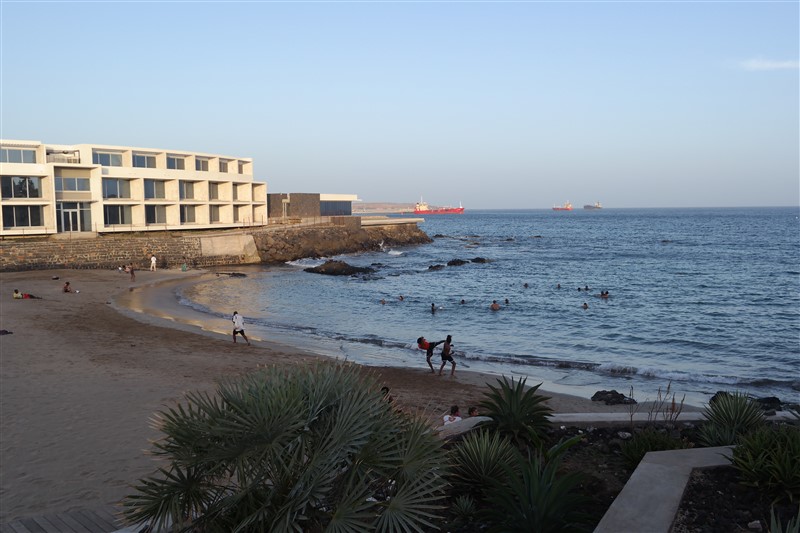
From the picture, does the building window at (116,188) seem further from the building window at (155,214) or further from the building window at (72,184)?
the building window at (155,214)

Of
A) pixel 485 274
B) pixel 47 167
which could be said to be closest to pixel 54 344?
pixel 47 167

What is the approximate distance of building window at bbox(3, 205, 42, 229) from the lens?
44062 mm

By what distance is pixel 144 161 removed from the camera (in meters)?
55.3

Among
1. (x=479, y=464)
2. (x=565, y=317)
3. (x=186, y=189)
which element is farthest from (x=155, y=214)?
(x=479, y=464)

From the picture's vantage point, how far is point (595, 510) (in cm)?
564

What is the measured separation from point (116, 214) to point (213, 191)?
1174cm

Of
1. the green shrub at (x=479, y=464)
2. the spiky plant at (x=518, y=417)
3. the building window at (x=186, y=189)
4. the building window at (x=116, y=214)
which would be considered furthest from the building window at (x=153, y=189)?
the green shrub at (x=479, y=464)

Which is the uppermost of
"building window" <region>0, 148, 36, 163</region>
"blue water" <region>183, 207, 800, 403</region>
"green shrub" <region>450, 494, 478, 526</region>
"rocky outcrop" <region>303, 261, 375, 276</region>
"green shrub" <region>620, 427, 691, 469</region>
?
"building window" <region>0, 148, 36, 163</region>

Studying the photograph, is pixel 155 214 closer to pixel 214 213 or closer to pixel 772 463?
pixel 214 213

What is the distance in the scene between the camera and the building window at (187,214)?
194 ft

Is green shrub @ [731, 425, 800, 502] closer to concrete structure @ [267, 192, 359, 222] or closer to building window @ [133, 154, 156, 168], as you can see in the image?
building window @ [133, 154, 156, 168]

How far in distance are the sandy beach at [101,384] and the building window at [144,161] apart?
2494 centimetres

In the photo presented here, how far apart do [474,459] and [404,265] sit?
5343 cm

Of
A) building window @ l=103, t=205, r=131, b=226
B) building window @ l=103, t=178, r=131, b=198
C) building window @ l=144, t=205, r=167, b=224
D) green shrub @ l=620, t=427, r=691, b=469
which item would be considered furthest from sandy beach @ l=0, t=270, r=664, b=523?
building window @ l=144, t=205, r=167, b=224
